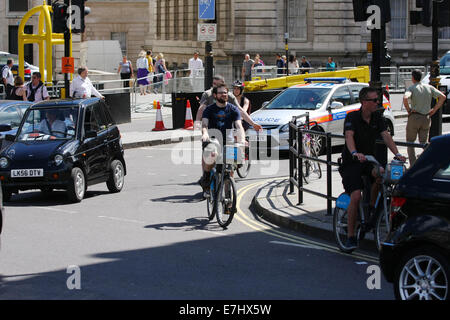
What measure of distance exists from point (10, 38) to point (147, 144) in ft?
78.5

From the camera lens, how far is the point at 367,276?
8961mm

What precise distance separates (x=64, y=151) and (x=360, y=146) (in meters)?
5.53

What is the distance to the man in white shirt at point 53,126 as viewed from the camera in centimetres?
1470

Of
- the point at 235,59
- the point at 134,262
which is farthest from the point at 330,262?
the point at 235,59

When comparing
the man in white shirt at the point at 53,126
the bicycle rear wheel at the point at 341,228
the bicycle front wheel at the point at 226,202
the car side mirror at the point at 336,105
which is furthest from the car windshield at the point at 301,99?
the bicycle rear wheel at the point at 341,228

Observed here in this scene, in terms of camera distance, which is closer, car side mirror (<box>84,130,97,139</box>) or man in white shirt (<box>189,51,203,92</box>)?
car side mirror (<box>84,130,97,139</box>)

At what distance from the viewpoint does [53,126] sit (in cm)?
1477

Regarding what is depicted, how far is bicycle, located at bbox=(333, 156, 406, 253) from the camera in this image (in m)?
9.34

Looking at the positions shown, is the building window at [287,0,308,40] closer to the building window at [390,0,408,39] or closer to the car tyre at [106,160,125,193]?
the building window at [390,0,408,39]

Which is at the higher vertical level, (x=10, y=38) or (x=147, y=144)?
(x=10, y=38)

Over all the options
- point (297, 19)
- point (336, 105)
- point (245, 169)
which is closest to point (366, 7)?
point (245, 169)

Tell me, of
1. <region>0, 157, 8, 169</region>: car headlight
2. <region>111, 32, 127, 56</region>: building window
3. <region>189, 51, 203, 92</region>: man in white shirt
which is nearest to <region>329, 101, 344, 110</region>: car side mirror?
<region>0, 157, 8, 169</region>: car headlight

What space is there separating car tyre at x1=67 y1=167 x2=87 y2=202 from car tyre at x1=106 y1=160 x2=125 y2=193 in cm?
78
